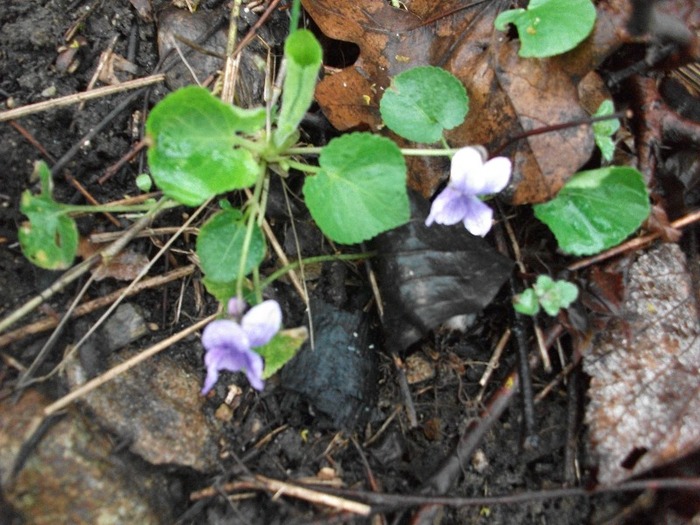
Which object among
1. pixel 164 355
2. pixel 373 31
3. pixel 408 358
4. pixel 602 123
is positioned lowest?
pixel 408 358

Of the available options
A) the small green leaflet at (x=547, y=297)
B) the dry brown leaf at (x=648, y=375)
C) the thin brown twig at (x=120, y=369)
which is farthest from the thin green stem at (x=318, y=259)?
the dry brown leaf at (x=648, y=375)

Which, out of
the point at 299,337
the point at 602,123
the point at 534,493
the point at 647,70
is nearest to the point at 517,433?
the point at 534,493

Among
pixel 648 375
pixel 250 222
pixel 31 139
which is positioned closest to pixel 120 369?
pixel 250 222

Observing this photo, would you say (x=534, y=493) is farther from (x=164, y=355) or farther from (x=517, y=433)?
(x=164, y=355)

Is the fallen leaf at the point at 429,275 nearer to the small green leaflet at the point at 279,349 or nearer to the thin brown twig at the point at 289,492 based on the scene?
the small green leaflet at the point at 279,349

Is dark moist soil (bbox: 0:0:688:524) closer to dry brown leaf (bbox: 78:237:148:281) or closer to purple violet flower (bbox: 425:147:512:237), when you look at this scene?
dry brown leaf (bbox: 78:237:148:281)

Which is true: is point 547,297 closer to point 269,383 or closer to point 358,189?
point 358,189

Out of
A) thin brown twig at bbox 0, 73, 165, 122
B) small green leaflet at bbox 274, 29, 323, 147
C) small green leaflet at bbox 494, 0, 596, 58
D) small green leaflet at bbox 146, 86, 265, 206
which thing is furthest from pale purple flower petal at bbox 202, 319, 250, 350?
small green leaflet at bbox 494, 0, 596, 58
